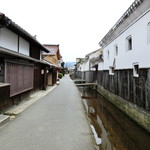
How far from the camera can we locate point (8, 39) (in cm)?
764

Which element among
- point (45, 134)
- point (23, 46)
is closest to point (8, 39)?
point (23, 46)

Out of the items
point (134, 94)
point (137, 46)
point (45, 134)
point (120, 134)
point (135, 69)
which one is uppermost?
point (137, 46)

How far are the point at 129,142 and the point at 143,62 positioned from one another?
384 centimetres

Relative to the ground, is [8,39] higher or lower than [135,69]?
higher

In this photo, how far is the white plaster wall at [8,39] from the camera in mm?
7059

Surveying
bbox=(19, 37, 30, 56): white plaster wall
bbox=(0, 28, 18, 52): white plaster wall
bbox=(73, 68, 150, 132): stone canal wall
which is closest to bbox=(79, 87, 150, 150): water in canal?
bbox=(73, 68, 150, 132): stone canal wall

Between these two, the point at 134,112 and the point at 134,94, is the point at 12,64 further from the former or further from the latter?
the point at 134,112

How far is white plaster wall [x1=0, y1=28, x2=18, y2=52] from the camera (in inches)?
278

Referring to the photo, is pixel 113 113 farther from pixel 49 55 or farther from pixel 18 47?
pixel 49 55

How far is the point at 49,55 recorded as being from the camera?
989 inches

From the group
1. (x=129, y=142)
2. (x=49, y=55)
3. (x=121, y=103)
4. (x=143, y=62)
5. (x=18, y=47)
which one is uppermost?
(x=49, y=55)

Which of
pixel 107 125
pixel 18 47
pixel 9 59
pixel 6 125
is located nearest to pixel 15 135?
pixel 6 125

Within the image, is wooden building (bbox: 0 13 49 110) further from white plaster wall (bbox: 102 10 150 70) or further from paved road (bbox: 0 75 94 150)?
white plaster wall (bbox: 102 10 150 70)

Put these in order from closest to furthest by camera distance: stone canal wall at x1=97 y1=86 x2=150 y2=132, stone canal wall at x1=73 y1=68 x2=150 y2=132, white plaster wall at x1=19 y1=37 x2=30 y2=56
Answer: stone canal wall at x1=97 y1=86 x2=150 y2=132 < stone canal wall at x1=73 y1=68 x2=150 y2=132 < white plaster wall at x1=19 y1=37 x2=30 y2=56
